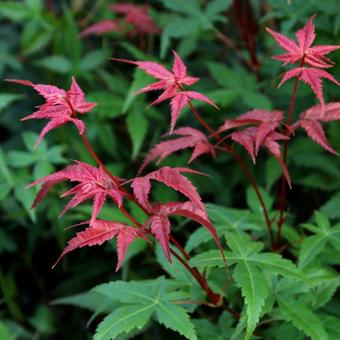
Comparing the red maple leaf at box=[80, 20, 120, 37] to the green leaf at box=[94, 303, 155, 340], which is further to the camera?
the red maple leaf at box=[80, 20, 120, 37]

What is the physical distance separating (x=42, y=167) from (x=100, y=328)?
94 centimetres

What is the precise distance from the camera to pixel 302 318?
4.51 ft

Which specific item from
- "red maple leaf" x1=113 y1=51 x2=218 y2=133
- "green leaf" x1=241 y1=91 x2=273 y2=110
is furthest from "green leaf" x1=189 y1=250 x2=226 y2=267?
"green leaf" x1=241 y1=91 x2=273 y2=110

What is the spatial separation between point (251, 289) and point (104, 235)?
0.34 metres

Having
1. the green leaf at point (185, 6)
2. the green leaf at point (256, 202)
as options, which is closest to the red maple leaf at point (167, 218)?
the green leaf at point (256, 202)

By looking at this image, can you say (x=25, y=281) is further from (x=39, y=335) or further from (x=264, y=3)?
(x=264, y=3)

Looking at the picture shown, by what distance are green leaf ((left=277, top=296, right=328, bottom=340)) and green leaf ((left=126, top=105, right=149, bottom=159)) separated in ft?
2.89

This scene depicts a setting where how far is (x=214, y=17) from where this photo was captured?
2221mm

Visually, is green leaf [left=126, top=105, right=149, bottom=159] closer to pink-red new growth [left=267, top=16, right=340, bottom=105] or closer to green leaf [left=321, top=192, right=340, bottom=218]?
green leaf [left=321, top=192, right=340, bottom=218]

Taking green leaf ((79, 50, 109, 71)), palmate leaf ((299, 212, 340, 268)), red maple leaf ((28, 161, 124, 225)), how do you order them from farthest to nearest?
1. green leaf ((79, 50, 109, 71))
2. palmate leaf ((299, 212, 340, 268))
3. red maple leaf ((28, 161, 124, 225))

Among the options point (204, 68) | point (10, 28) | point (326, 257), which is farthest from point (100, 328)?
point (10, 28)

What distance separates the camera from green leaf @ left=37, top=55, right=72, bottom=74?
2434 millimetres

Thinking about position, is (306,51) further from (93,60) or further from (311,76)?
(93,60)

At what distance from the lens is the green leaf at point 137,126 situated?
2.16 meters
